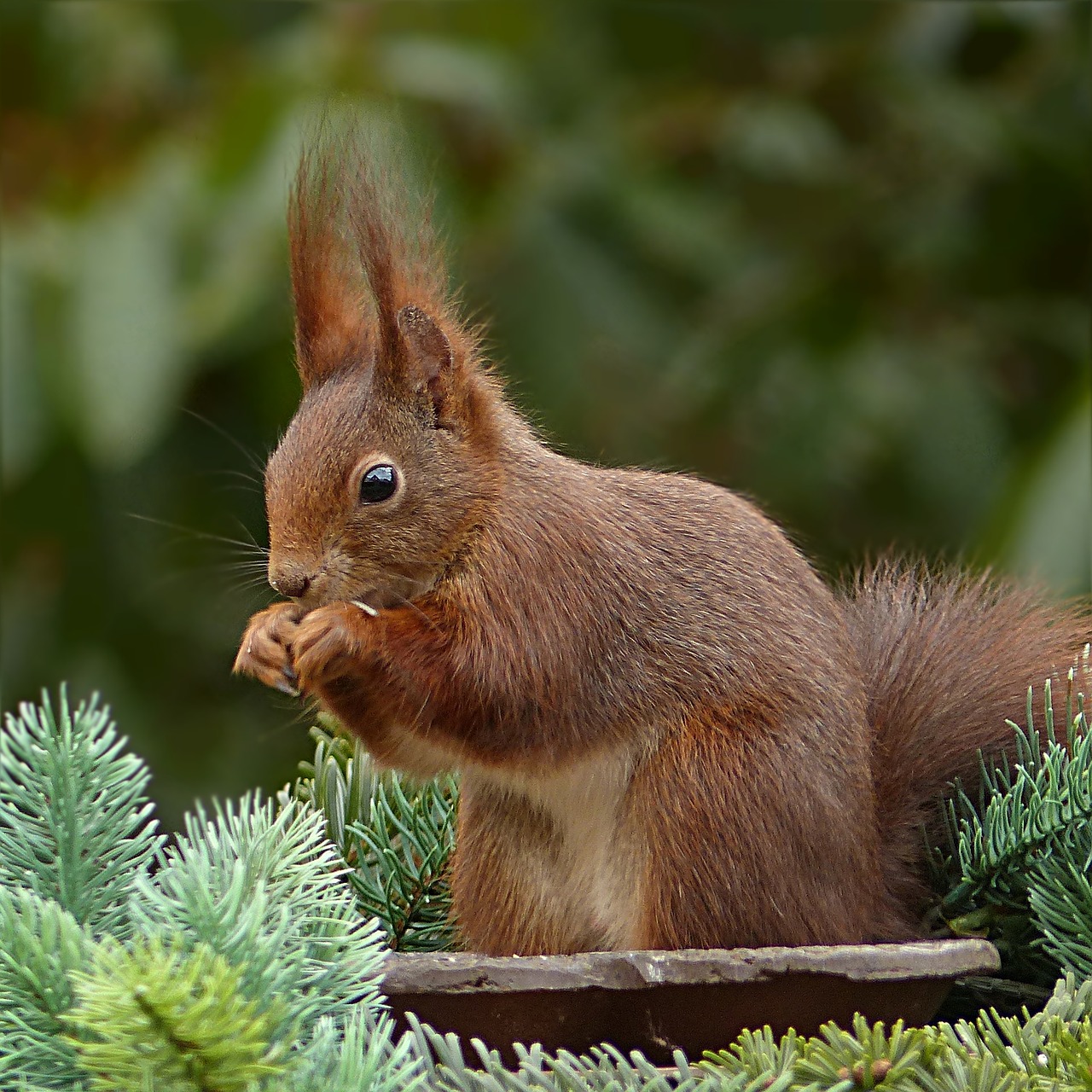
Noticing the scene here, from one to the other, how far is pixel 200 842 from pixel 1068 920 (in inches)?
17.6

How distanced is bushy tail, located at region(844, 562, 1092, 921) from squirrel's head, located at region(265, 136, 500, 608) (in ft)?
0.95

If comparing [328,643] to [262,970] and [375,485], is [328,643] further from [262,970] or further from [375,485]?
[262,970]

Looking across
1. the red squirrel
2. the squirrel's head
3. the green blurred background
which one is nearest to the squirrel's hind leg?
the red squirrel

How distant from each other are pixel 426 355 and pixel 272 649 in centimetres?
21

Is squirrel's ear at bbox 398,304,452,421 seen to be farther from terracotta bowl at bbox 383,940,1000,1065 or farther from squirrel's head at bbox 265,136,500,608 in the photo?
terracotta bowl at bbox 383,940,1000,1065

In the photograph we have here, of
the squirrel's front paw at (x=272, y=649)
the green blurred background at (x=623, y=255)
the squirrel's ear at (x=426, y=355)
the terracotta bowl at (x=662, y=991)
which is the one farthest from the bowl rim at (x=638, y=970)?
the green blurred background at (x=623, y=255)

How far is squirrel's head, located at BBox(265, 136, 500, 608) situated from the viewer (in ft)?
3.14

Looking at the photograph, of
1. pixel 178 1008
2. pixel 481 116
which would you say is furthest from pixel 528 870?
pixel 481 116

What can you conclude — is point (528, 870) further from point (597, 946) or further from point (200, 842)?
point (200, 842)

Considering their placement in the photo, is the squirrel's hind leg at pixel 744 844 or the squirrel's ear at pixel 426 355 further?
the squirrel's ear at pixel 426 355

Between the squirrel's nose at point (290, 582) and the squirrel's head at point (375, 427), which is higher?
the squirrel's head at point (375, 427)

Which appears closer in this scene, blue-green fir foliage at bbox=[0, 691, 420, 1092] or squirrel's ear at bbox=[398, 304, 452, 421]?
blue-green fir foliage at bbox=[0, 691, 420, 1092]

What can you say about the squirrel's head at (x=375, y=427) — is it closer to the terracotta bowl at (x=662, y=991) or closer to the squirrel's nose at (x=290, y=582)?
the squirrel's nose at (x=290, y=582)

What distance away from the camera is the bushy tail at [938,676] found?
0.97 metres
